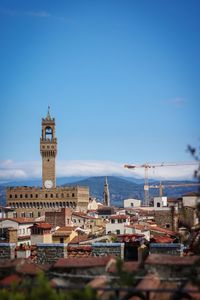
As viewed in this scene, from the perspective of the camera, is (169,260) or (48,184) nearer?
(169,260)

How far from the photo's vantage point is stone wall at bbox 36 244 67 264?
52.6 ft

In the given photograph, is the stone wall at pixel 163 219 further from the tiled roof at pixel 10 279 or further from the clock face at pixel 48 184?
the clock face at pixel 48 184

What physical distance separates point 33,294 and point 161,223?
61.4 metres

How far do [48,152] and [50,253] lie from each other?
132 meters

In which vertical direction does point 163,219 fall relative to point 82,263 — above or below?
above

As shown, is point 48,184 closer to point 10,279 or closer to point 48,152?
point 48,152

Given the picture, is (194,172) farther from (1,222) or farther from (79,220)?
(79,220)

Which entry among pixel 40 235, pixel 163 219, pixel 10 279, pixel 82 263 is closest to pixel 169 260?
pixel 82 263

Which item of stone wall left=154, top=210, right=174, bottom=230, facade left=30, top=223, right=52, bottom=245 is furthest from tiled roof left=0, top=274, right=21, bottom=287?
stone wall left=154, top=210, right=174, bottom=230

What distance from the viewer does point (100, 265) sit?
1310 centimetres

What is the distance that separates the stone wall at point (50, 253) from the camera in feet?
52.6

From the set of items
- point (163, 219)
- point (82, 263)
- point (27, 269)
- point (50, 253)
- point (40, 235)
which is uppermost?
point (163, 219)

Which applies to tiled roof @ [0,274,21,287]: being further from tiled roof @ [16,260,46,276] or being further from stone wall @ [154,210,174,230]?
stone wall @ [154,210,174,230]

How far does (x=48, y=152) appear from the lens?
Answer: 147875mm
